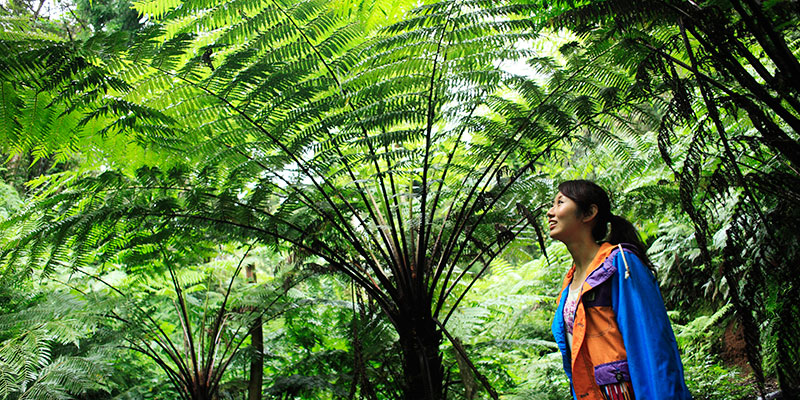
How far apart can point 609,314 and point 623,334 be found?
0.24ft

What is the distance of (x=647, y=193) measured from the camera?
2090 millimetres

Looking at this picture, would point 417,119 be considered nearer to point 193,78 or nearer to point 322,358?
point 193,78

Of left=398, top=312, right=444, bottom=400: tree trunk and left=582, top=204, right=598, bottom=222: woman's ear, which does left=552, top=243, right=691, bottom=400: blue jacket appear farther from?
left=398, top=312, right=444, bottom=400: tree trunk

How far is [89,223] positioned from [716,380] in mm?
3030

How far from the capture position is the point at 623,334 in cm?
105

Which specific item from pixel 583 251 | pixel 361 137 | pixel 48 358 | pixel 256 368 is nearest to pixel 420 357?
pixel 583 251

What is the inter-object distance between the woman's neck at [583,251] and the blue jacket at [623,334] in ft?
0.32

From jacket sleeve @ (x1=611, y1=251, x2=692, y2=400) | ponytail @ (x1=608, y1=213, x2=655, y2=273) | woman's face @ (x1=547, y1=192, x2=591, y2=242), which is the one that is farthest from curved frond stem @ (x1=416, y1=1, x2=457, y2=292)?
jacket sleeve @ (x1=611, y1=251, x2=692, y2=400)

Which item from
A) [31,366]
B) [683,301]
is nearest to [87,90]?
[31,366]

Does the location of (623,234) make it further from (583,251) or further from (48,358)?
(48,358)

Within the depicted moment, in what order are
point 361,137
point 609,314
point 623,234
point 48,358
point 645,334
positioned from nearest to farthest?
1. point 645,334
2. point 609,314
3. point 623,234
4. point 361,137
5. point 48,358

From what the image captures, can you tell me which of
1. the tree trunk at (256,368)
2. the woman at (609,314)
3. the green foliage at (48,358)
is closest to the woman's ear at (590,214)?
the woman at (609,314)

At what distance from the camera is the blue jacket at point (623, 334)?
3.22 ft

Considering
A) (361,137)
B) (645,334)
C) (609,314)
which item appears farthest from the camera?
(361,137)
